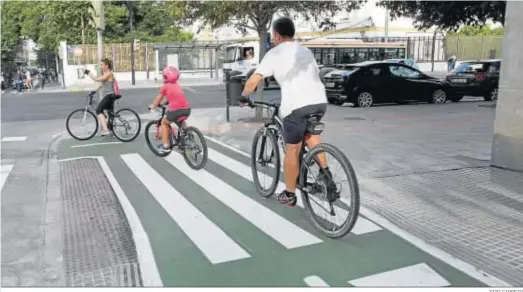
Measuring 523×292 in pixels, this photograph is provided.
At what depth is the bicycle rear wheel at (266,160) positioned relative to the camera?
5.12m

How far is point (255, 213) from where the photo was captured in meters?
4.95

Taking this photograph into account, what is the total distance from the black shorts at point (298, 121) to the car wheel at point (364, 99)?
10963 mm

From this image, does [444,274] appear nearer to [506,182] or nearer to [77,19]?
[506,182]

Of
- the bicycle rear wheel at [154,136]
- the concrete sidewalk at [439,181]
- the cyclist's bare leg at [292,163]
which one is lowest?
the concrete sidewalk at [439,181]

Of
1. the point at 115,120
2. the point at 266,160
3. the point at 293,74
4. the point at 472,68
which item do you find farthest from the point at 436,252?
the point at 472,68

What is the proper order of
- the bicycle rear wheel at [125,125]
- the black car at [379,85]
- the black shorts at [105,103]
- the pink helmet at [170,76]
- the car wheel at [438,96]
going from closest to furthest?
the pink helmet at [170,76], the black shorts at [105,103], the bicycle rear wheel at [125,125], the black car at [379,85], the car wheel at [438,96]

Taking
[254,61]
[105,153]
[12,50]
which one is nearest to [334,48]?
[254,61]

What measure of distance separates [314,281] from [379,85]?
12523 millimetres

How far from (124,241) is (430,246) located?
8.61ft

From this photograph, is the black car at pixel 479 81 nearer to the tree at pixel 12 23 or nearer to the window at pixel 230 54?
the window at pixel 230 54

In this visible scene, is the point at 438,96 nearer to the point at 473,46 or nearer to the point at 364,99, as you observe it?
the point at 364,99

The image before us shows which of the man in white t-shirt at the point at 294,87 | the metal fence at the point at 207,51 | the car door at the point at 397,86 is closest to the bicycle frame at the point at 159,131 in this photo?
the man in white t-shirt at the point at 294,87

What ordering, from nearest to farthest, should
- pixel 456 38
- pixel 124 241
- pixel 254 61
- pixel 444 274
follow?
pixel 444 274 → pixel 124 241 → pixel 254 61 → pixel 456 38
